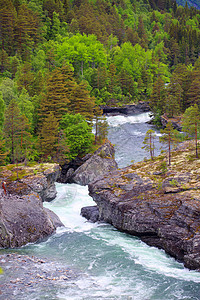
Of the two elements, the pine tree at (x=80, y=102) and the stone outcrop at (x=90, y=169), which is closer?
the stone outcrop at (x=90, y=169)

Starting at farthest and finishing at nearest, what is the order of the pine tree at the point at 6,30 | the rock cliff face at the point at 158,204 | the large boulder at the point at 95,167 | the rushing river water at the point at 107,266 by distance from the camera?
the pine tree at the point at 6,30 → the large boulder at the point at 95,167 → the rock cliff face at the point at 158,204 → the rushing river water at the point at 107,266

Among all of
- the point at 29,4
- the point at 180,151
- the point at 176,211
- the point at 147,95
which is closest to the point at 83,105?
the point at 180,151

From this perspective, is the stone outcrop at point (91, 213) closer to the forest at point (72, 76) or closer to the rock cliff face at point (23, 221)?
the rock cliff face at point (23, 221)

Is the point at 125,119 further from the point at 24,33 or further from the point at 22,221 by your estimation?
the point at 22,221

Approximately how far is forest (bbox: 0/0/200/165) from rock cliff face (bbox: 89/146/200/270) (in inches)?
558

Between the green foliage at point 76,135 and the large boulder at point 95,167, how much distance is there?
7.45ft

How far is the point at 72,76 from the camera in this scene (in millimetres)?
81062

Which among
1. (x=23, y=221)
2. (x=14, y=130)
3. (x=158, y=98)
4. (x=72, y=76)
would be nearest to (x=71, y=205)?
(x=23, y=221)

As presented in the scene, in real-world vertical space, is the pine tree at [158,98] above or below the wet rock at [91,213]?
above

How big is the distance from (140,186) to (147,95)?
235 feet

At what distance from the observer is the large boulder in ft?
144

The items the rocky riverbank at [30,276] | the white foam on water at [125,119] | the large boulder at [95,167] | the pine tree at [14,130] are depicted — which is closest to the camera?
the rocky riverbank at [30,276]

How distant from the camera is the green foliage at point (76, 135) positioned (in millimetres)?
47719

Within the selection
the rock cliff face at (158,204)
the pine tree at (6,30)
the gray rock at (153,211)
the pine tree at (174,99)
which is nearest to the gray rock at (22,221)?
the gray rock at (153,211)
